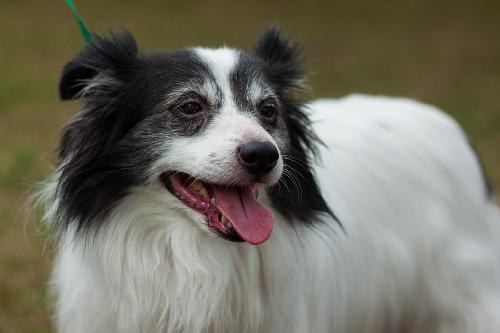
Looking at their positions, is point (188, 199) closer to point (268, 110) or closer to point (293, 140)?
point (268, 110)

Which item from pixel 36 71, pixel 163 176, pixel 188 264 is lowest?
pixel 36 71

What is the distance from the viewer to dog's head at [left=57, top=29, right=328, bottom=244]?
343cm

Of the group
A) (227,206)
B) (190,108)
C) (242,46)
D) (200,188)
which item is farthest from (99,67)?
(242,46)

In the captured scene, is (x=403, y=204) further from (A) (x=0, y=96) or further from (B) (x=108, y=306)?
(A) (x=0, y=96)

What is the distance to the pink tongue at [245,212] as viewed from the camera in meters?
3.40

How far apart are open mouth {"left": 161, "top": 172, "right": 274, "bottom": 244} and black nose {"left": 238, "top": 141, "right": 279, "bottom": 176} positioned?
0.15 metres

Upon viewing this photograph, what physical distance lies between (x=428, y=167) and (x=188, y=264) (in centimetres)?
181

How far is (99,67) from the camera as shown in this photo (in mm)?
3723

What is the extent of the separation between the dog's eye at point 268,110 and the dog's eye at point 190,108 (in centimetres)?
31

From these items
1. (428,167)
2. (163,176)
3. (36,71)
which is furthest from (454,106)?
(163,176)

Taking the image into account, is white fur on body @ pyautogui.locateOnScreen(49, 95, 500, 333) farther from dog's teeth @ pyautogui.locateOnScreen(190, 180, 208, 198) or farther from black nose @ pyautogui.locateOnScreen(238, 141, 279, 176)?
black nose @ pyautogui.locateOnScreen(238, 141, 279, 176)

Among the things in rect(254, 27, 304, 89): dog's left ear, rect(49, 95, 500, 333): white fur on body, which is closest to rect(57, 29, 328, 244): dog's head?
rect(49, 95, 500, 333): white fur on body

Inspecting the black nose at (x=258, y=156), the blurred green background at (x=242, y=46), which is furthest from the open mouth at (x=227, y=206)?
the blurred green background at (x=242, y=46)

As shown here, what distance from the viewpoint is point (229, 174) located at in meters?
3.36
